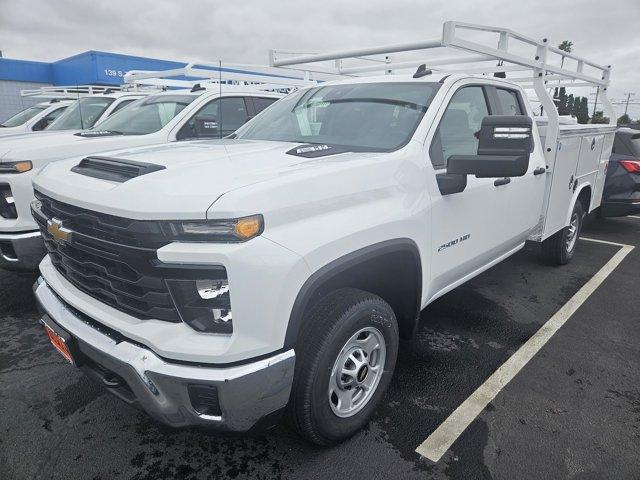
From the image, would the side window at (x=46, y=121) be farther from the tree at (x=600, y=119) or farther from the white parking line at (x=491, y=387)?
the tree at (x=600, y=119)

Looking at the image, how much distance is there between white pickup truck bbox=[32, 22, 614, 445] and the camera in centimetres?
174

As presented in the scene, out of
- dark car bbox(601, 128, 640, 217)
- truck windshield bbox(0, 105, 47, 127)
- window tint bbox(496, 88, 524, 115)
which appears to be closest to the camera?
window tint bbox(496, 88, 524, 115)

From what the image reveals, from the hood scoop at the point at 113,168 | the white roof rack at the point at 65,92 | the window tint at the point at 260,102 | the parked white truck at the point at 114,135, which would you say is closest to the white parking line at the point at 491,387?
the hood scoop at the point at 113,168

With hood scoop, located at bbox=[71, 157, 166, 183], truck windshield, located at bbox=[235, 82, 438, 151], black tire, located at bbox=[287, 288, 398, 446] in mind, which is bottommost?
black tire, located at bbox=[287, 288, 398, 446]

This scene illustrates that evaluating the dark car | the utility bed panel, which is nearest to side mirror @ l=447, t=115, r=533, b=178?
the utility bed panel

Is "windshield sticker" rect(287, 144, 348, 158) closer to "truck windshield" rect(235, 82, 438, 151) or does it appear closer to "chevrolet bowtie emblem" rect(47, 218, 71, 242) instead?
"truck windshield" rect(235, 82, 438, 151)

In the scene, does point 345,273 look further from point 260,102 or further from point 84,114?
point 84,114

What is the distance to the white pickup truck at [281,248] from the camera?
174cm

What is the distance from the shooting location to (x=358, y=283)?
8.50 feet

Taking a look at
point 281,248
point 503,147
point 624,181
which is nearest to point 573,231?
point 624,181

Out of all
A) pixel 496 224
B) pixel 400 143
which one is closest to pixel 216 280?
pixel 400 143

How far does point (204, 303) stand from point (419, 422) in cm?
157

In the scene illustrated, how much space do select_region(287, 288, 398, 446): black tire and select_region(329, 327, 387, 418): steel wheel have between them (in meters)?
0.06

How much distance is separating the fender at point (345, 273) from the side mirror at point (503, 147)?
59 cm
